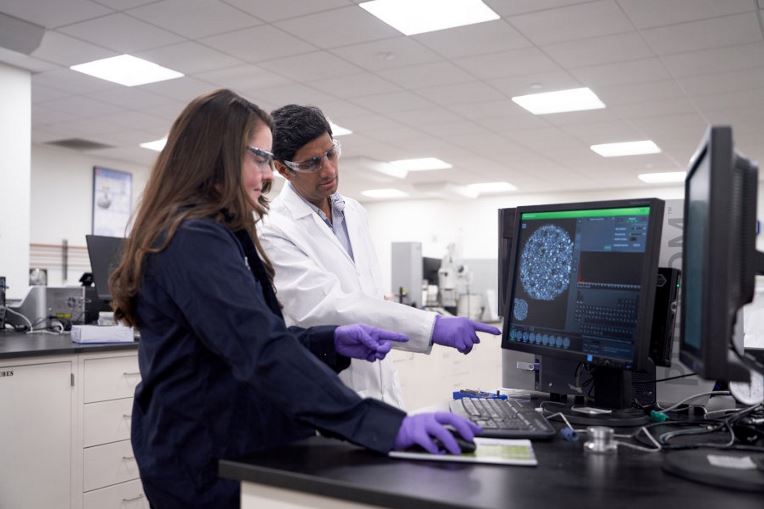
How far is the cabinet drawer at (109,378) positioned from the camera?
120 inches

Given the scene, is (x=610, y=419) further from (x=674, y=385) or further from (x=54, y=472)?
(x=54, y=472)

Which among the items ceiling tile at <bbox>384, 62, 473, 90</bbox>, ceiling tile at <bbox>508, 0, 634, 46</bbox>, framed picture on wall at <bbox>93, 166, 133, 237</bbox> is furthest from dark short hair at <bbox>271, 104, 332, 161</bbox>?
framed picture on wall at <bbox>93, 166, 133, 237</bbox>

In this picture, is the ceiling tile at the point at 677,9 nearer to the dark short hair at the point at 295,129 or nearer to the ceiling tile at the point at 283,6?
the ceiling tile at the point at 283,6

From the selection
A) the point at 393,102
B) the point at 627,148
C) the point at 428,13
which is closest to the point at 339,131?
the point at 393,102

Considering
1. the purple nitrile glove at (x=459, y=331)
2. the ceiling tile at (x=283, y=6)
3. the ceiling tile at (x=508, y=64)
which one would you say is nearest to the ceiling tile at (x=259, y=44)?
the ceiling tile at (x=283, y=6)

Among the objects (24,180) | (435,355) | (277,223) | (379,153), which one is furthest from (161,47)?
(379,153)

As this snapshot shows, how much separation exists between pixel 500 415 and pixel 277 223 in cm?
91

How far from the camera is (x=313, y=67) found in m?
5.06

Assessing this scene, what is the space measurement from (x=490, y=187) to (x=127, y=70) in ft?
21.5

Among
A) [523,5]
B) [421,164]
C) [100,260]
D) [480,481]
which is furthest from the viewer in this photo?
[421,164]

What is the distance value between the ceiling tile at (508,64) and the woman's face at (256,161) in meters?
3.70

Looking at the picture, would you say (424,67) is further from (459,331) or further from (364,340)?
(364,340)

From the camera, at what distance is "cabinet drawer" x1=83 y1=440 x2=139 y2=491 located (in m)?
2.98

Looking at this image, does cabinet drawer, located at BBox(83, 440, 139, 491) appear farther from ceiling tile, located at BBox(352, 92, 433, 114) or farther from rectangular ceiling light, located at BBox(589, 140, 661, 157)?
rectangular ceiling light, located at BBox(589, 140, 661, 157)
